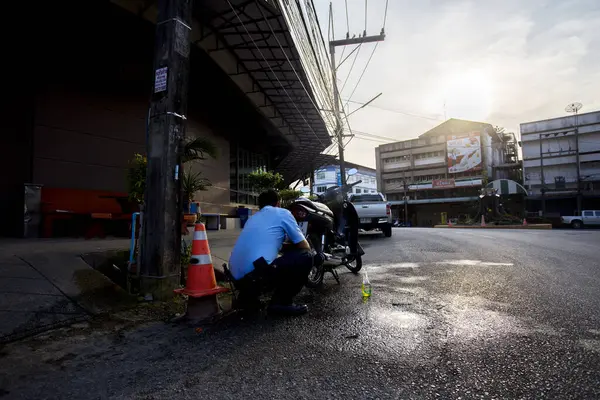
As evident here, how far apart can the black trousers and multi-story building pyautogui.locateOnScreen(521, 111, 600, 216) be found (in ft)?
164

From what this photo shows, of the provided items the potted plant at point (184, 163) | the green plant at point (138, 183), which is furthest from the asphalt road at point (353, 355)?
the green plant at point (138, 183)

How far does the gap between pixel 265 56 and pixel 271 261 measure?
829 cm

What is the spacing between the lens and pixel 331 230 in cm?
541

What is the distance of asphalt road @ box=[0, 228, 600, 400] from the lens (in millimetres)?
1874

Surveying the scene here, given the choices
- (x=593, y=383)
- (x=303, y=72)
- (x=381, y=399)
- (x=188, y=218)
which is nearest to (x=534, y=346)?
(x=593, y=383)

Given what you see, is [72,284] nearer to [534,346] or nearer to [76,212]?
[534,346]

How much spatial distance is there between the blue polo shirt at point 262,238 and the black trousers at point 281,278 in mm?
79

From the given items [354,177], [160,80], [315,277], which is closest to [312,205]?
[315,277]

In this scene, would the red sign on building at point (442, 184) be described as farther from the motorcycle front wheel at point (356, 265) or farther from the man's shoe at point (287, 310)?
the man's shoe at point (287, 310)

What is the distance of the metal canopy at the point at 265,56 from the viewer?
315 inches

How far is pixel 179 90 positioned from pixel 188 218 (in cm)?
244

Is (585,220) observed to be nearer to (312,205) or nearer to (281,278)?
(312,205)

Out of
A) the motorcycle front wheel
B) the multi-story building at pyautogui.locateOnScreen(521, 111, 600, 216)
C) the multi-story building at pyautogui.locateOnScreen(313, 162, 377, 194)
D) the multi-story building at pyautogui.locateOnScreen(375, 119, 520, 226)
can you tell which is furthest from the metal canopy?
the multi-story building at pyautogui.locateOnScreen(313, 162, 377, 194)

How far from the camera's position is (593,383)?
6.09ft
